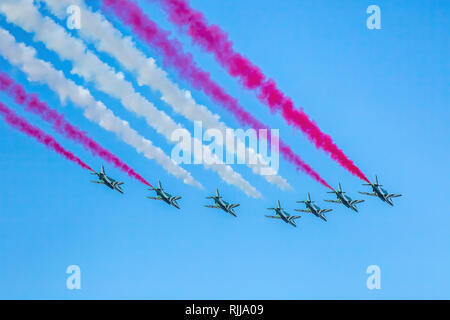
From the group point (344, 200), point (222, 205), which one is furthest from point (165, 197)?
point (344, 200)

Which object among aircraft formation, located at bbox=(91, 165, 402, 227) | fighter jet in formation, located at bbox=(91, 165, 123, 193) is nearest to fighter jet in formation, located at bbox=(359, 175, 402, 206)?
aircraft formation, located at bbox=(91, 165, 402, 227)

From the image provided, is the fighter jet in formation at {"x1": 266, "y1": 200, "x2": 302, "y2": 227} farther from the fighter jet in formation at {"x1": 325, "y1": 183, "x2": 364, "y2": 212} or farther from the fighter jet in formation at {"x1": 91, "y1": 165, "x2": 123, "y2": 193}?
the fighter jet in formation at {"x1": 91, "y1": 165, "x2": 123, "y2": 193}

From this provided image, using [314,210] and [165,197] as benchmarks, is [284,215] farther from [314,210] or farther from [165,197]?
[165,197]

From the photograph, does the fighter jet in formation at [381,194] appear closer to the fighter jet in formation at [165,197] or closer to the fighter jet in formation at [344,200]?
the fighter jet in formation at [344,200]

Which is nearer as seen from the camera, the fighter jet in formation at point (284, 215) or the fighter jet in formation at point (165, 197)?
the fighter jet in formation at point (165, 197)

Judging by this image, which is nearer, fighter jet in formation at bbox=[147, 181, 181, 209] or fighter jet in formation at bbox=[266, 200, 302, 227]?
fighter jet in formation at bbox=[147, 181, 181, 209]

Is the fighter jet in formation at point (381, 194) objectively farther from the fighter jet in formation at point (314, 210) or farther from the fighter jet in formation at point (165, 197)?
the fighter jet in formation at point (165, 197)

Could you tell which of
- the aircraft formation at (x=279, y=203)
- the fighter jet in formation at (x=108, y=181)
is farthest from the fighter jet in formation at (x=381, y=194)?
the fighter jet in formation at (x=108, y=181)

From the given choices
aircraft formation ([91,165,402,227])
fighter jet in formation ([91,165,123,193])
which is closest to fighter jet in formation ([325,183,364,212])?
aircraft formation ([91,165,402,227])

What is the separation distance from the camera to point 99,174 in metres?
67.8

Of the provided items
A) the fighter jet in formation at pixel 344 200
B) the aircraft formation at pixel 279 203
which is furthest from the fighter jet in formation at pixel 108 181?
the fighter jet in formation at pixel 344 200
